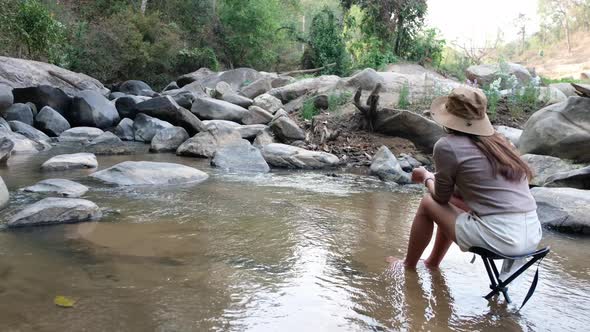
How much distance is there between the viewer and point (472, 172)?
2781 mm

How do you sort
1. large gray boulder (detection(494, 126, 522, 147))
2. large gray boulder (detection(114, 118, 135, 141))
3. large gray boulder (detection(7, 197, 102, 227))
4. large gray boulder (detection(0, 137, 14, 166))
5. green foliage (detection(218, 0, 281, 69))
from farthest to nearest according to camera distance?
green foliage (detection(218, 0, 281, 69)) → large gray boulder (detection(114, 118, 135, 141)) → large gray boulder (detection(494, 126, 522, 147)) → large gray boulder (detection(0, 137, 14, 166)) → large gray boulder (detection(7, 197, 102, 227))

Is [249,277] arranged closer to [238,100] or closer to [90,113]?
[90,113]

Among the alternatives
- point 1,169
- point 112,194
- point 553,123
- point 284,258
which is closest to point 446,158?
point 284,258

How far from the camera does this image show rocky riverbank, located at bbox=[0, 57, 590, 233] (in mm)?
5723

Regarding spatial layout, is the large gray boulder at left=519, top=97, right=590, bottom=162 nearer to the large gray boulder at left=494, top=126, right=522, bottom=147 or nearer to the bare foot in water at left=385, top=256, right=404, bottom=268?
the large gray boulder at left=494, top=126, right=522, bottom=147

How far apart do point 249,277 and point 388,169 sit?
187 inches

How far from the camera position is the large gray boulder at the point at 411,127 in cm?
904

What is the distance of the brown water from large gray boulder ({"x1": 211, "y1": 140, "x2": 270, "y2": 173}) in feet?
8.08

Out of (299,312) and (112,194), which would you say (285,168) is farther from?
(299,312)

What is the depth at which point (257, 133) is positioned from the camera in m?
9.88

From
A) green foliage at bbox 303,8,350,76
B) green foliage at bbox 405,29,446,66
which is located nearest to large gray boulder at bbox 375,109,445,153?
green foliage at bbox 303,8,350,76

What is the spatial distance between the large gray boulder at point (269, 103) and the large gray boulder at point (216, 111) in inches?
29.9

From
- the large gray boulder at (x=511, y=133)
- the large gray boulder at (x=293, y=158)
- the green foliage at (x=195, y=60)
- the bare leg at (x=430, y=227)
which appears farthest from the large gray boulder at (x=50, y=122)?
the green foliage at (x=195, y=60)

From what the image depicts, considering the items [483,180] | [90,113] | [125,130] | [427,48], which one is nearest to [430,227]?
[483,180]
